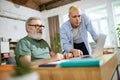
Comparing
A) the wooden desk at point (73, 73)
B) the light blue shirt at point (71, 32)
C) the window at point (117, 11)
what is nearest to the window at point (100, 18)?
the window at point (117, 11)

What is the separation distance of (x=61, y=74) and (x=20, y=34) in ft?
19.6

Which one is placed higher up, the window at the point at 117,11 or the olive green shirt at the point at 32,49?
the window at the point at 117,11

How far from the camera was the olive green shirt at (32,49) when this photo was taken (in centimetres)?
143

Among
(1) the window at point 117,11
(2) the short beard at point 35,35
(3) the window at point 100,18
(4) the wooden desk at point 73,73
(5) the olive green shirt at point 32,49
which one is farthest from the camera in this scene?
(3) the window at point 100,18

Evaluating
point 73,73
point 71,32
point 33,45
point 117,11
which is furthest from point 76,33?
point 117,11

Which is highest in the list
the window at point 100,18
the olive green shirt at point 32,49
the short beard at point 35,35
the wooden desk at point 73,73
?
the window at point 100,18

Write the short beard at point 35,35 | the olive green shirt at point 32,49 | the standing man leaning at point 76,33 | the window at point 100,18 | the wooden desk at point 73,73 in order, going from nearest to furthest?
the wooden desk at point 73,73
the olive green shirt at point 32,49
the short beard at point 35,35
the standing man leaning at point 76,33
the window at point 100,18

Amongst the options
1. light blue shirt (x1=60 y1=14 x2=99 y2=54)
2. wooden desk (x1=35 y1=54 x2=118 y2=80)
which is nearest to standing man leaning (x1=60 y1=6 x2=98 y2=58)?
light blue shirt (x1=60 y1=14 x2=99 y2=54)

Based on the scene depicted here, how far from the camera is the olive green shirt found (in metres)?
1.43

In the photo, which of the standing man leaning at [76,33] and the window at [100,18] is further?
the window at [100,18]

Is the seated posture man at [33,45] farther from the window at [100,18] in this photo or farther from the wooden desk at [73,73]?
the window at [100,18]

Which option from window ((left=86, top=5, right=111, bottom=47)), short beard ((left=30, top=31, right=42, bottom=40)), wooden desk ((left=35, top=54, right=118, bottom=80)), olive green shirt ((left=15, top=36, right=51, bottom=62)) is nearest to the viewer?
wooden desk ((left=35, top=54, right=118, bottom=80))

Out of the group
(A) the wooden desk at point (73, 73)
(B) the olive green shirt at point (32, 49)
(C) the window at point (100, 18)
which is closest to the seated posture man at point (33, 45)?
(B) the olive green shirt at point (32, 49)

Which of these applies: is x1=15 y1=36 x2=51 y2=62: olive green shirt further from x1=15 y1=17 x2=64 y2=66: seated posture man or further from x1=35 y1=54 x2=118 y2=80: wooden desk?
x1=35 y1=54 x2=118 y2=80: wooden desk
